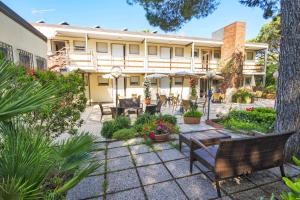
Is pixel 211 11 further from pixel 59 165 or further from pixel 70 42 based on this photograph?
pixel 70 42

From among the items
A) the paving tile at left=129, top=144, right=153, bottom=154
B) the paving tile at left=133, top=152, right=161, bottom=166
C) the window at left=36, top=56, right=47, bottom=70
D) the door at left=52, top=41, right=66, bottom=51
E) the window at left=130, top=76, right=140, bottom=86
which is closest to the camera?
the paving tile at left=133, top=152, right=161, bottom=166

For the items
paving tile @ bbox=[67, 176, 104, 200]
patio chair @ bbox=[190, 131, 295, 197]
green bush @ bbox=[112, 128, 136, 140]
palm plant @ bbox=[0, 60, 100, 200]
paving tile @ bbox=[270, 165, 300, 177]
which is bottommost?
paving tile @ bbox=[67, 176, 104, 200]

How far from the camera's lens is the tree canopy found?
5.72 metres

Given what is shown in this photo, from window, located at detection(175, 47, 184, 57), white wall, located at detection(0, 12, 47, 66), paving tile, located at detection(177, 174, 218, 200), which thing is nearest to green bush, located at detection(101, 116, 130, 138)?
paving tile, located at detection(177, 174, 218, 200)

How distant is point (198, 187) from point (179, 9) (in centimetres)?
579

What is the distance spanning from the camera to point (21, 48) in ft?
18.0

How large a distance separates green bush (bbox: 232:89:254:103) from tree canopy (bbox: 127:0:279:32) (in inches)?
366

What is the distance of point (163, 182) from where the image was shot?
282cm

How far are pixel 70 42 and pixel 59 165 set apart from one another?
545 inches

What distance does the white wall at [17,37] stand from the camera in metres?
4.47

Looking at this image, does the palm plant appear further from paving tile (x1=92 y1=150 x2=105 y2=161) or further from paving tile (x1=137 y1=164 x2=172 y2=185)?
paving tile (x1=92 y1=150 x2=105 y2=161)

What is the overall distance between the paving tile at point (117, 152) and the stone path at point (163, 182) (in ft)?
0.35

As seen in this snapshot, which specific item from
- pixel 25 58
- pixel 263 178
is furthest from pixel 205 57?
pixel 263 178

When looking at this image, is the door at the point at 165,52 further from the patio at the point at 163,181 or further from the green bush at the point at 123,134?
the patio at the point at 163,181
